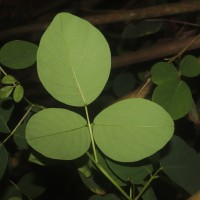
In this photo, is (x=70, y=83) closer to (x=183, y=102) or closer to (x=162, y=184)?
(x=183, y=102)

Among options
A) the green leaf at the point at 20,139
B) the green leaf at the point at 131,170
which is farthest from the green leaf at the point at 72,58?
the green leaf at the point at 20,139

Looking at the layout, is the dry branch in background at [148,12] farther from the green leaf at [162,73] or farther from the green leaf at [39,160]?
the green leaf at [39,160]

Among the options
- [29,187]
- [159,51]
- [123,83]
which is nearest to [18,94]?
[29,187]

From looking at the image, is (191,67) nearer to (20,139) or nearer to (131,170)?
(131,170)

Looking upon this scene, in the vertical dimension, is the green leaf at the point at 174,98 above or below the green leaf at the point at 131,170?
above

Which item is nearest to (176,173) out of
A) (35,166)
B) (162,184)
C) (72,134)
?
(72,134)

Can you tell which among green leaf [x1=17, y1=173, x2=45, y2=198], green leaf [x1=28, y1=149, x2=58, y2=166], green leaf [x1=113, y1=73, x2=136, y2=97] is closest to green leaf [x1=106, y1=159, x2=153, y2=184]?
green leaf [x1=28, y1=149, x2=58, y2=166]
